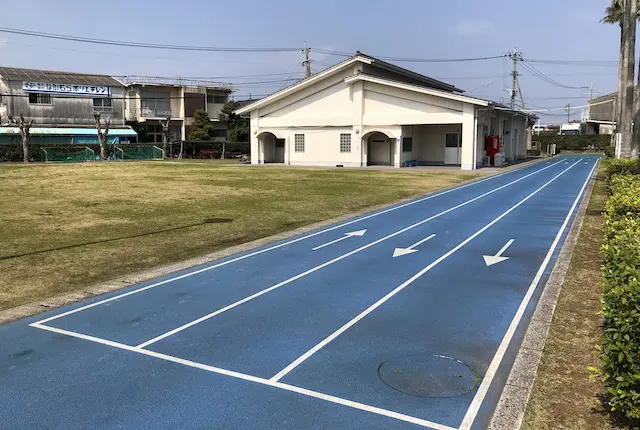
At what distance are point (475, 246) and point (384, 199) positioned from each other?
30.2 feet

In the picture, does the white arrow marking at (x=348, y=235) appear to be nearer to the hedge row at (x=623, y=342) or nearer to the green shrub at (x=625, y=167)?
the hedge row at (x=623, y=342)

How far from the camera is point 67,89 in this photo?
2365 inches

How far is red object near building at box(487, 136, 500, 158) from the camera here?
44469mm

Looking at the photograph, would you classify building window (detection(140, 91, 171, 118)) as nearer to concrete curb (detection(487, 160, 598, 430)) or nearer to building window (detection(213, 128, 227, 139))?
building window (detection(213, 128, 227, 139))

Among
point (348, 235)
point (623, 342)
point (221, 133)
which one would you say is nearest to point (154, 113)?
point (221, 133)

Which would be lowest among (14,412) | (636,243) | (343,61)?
(14,412)

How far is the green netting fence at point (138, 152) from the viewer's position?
5612 cm

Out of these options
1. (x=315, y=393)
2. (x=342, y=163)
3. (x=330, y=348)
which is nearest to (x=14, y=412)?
(x=315, y=393)

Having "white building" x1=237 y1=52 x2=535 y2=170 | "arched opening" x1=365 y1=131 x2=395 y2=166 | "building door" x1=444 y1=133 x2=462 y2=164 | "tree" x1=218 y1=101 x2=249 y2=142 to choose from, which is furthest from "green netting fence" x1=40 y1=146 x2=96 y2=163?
"building door" x1=444 y1=133 x2=462 y2=164

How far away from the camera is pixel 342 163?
44.8 meters

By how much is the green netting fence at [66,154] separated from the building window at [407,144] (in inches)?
1273

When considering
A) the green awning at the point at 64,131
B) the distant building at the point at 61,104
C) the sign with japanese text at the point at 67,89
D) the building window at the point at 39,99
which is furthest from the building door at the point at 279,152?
the building window at the point at 39,99

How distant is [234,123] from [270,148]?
2091cm

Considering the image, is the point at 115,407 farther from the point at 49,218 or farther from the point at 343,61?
the point at 343,61
